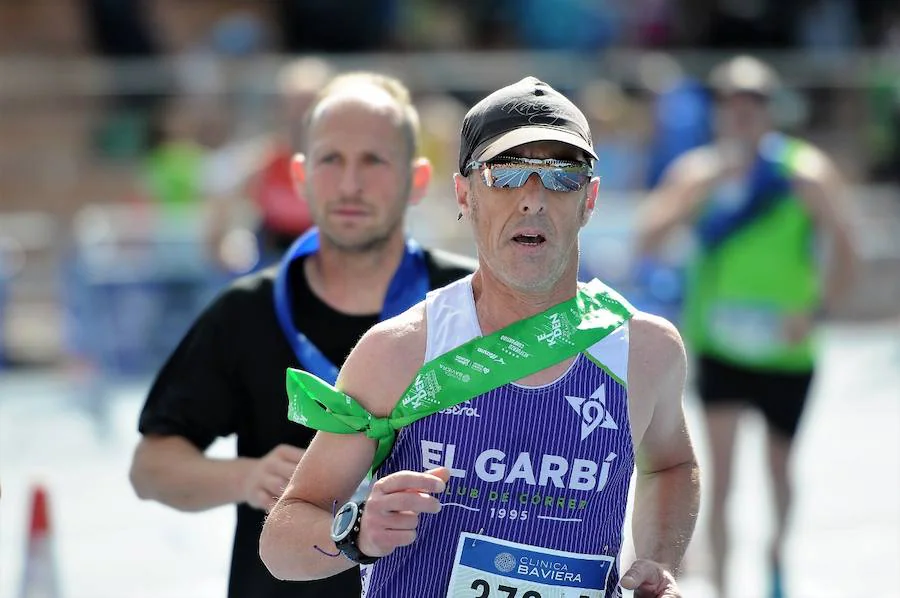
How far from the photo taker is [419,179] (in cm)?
408

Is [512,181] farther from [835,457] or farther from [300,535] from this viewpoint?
[835,457]

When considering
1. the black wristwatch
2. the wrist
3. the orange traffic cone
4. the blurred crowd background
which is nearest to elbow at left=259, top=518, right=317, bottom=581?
the black wristwatch

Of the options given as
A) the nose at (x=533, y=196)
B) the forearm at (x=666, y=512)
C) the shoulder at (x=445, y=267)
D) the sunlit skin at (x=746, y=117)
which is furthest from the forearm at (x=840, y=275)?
the nose at (x=533, y=196)

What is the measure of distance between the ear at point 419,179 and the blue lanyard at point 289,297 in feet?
0.47

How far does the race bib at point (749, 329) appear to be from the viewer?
6699mm

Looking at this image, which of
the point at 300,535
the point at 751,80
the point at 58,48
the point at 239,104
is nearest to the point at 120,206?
the point at 239,104

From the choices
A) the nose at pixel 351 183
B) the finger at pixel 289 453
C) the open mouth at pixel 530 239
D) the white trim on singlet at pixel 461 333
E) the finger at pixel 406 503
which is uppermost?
the nose at pixel 351 183

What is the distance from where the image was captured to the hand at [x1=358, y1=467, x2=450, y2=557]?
259 cm

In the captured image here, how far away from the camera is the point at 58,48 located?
1597 centimetres

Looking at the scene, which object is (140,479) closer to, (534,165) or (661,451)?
(661,451)

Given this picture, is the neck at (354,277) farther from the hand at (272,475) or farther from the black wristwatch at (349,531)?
the black wristwatch at (349,531)

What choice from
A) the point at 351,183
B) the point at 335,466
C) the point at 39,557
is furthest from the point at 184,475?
the point at 39,557

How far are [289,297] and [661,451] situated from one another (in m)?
1.14

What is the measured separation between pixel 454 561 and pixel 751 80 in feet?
14.2
